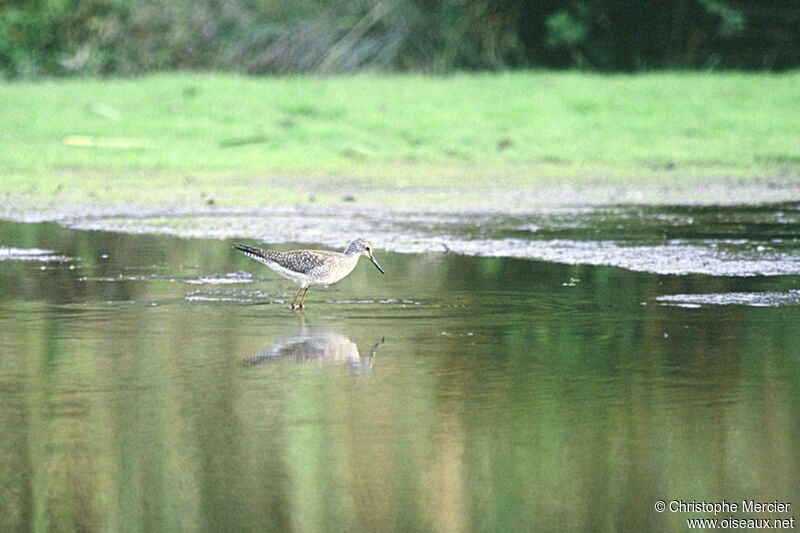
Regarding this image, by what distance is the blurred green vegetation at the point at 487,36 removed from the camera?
24516mm

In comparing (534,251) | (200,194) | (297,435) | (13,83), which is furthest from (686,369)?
(13,83)

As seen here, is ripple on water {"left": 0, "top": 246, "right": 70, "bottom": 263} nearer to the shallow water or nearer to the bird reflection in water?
the shallow water

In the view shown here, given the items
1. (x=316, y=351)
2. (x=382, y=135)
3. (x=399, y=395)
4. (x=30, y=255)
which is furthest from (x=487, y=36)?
(x=399, y=395)

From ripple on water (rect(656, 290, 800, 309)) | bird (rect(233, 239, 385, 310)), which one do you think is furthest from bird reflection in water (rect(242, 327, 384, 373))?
ripple on water (rect(656, 290, 800, 309))

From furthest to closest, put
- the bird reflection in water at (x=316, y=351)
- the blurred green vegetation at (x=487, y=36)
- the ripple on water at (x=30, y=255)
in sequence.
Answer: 1. the blurred green vegetation at (x=487, y=36)
2. the ripple on water at (x=30, y=255)
3. the bird reflection in water at (x=316, y=351)

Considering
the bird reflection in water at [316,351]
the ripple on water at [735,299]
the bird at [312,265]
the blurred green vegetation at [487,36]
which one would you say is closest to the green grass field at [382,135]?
the blurred green vegetation at [487,36]

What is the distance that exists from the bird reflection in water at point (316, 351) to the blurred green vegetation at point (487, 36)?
1755 cm

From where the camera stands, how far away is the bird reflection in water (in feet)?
21.2

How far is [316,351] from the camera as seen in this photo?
22.0 ft

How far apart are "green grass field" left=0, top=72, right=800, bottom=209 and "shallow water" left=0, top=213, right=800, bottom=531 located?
582cm

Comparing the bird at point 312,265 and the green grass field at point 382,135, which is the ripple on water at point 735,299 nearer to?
the bird at point 312,265

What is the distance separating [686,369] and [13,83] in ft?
61.9

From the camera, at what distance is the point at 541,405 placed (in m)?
5.55

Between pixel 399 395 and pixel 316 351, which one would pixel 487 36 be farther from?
pixel 399 395
